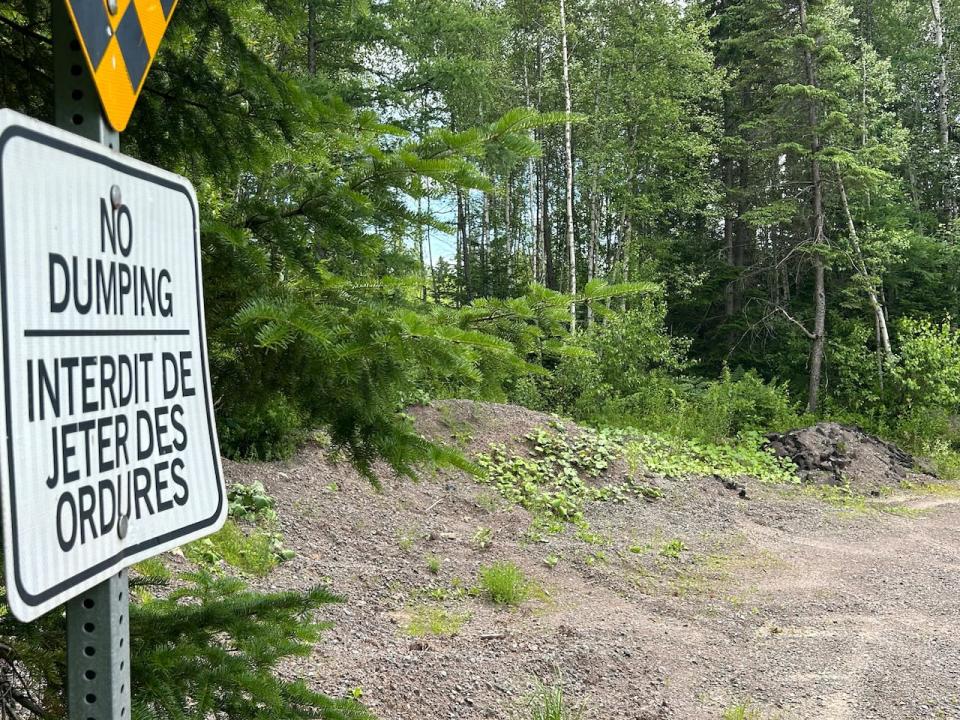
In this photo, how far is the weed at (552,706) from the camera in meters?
3.69

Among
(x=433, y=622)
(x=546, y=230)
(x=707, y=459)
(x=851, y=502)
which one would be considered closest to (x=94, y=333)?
(x=433, y=622)

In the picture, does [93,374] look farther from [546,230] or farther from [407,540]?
[546,230]

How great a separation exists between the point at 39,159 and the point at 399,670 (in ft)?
→ 12.6

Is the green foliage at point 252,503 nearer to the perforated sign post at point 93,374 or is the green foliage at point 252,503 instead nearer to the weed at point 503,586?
the weed at point 503,586

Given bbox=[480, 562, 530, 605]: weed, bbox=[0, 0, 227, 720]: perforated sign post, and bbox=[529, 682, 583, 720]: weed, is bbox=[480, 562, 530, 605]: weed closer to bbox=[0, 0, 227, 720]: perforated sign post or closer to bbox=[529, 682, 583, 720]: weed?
bbox=[529, 682, 583, 720]: weed

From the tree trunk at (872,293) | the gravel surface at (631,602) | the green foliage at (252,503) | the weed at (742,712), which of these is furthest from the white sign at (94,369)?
the tree trunk at (872,293)

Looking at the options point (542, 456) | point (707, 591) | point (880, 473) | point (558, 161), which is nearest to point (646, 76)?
point (558, 161)

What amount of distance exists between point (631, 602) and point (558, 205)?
1948 centimetres

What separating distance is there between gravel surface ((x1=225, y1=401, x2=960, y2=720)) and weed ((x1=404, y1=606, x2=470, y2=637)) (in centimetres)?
7

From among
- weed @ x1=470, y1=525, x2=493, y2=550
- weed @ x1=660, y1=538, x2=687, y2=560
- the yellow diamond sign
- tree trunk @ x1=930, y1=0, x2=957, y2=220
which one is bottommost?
weed @ x1=660, y1=538, x2=687, y2=560

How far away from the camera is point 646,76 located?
721 inches

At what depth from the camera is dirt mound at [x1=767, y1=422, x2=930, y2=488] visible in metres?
11.1

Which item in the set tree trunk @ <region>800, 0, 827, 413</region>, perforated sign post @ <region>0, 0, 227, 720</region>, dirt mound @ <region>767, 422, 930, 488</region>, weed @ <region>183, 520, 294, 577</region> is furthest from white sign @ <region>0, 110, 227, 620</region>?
tree trunk @ <region>800, 0, 827, 413</region>

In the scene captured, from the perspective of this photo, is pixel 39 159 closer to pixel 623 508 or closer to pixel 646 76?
pixel 623 508
